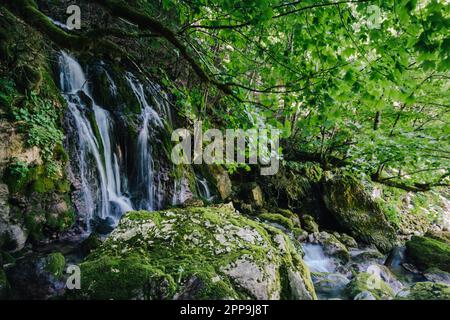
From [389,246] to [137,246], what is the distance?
9945mm

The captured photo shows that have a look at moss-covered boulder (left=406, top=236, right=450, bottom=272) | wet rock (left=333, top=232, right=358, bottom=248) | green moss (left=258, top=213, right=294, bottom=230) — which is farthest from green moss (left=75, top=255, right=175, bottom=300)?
moss-covered boulder (left=406, top=236, right=450, bottom=272)

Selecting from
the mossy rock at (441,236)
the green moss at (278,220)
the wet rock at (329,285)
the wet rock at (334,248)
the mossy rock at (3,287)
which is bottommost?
the mossy rock at (441,236)

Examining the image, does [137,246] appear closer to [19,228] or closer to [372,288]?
[19,228]

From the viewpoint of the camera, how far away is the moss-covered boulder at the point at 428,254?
7834 millimetres

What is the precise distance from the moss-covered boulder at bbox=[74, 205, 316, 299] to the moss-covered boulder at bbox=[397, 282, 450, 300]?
2.52m

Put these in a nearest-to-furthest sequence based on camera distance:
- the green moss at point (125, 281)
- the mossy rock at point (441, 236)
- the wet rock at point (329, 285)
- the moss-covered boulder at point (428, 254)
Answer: the green moss at point (125, 281) → the wet rock at point (329, 285) → the moss-covered boulder at point (428, 254) → the mossy rock at point (441, 236)

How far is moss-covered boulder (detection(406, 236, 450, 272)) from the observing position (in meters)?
7.83

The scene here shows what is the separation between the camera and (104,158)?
6801 millimetres

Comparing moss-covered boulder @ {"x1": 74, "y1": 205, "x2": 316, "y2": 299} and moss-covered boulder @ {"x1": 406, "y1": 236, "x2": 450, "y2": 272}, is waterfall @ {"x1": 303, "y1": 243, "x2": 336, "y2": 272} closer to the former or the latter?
moss-covered boulder @ {"x1": 406, "y1": 236, "x2": 450, "y2": 272}

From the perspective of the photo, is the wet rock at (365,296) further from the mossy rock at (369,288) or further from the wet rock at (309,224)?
the wet rock at (309,224)

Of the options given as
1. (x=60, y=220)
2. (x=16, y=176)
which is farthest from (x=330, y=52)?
(x=60, y=220)

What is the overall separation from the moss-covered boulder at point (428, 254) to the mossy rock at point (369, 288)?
427cm

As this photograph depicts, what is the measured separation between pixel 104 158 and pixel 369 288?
657cm

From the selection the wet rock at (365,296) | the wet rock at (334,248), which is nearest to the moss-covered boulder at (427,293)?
the wet rock at (365,296)
